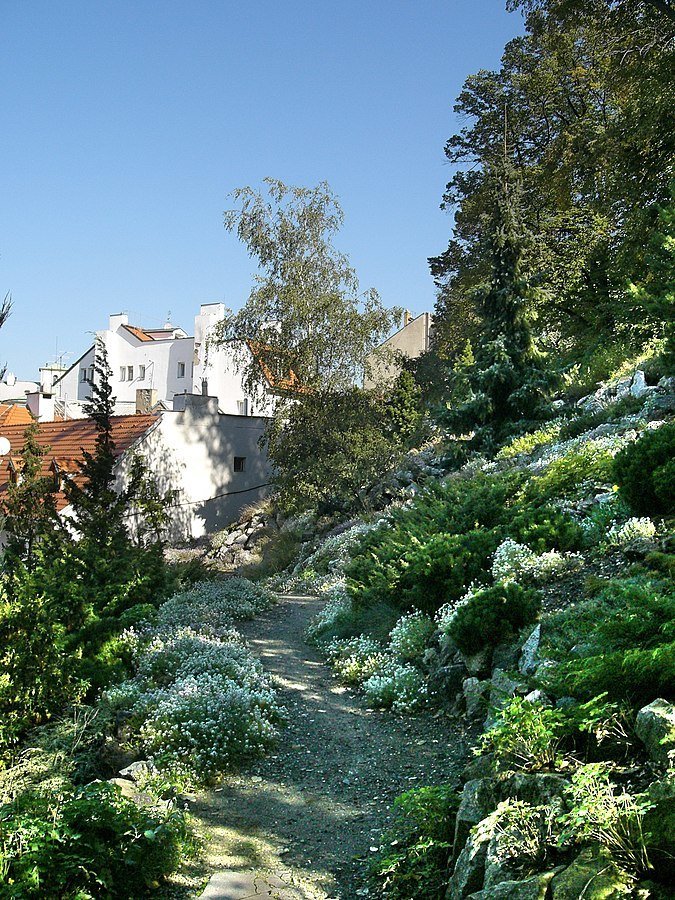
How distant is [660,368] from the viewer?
1241 centimetres

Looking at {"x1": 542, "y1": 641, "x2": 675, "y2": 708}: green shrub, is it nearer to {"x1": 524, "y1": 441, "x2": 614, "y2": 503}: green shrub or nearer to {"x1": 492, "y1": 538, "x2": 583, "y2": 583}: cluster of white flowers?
{"x1": 492, "y1": 538, "x2": 583, "y2": 583}: cluster of white flowers

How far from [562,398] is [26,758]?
1365cm

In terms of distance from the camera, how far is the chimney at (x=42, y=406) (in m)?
28.4

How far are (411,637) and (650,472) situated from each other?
280 cm

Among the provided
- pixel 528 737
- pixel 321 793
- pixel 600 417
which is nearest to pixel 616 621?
pixel 528 737

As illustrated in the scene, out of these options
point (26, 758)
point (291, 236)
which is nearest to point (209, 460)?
point (291, 236)

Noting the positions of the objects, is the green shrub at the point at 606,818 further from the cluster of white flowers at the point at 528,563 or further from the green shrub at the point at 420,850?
the cluster of white flowers at the point at 528,563

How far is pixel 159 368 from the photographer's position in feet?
134

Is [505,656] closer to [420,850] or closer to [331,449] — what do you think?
[420,850]

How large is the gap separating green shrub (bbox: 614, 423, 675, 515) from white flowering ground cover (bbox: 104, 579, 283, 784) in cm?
374

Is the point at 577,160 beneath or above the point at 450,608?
above

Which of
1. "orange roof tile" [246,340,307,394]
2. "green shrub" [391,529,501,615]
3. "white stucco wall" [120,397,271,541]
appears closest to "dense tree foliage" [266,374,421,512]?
"orange roof tile" [246,340,307,394]

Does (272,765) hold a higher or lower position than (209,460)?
lower

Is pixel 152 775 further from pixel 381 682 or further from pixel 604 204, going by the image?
pixel 604 204
